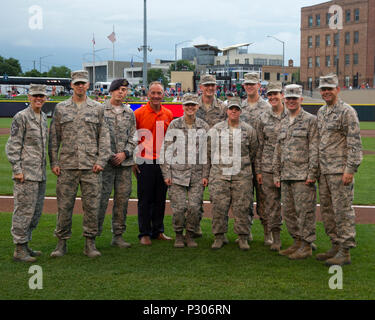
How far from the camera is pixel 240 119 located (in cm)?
694

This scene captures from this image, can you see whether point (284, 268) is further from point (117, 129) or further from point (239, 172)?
point (117, 129)

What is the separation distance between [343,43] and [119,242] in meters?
72.8

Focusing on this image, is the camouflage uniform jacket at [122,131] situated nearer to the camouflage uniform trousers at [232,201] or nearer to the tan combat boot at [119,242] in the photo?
the tan combat boot at [119,242]

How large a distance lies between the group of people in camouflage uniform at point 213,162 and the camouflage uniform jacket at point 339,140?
1 centimetres

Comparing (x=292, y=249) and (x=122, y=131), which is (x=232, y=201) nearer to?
(x=292, y=249)

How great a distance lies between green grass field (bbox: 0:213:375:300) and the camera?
4.84m

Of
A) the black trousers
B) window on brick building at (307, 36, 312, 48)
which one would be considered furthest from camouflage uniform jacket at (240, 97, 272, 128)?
window on brick building at (307, 36, 312, 48)

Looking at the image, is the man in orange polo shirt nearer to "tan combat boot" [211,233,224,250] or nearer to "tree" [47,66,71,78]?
"tan combat boot" [211,233,224,250]

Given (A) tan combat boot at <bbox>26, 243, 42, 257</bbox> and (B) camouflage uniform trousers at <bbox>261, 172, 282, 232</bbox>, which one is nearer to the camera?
(A) tan combat boot at <bbox>26, 243, 42, 257</bbox>

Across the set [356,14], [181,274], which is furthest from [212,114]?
[356,14]

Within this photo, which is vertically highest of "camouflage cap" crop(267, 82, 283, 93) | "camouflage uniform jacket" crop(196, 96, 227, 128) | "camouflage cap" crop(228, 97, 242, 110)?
"camouflage cap" crop(267, 82, 283, 93)

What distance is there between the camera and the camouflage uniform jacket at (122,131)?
6.66 meters

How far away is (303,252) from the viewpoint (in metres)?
6.15

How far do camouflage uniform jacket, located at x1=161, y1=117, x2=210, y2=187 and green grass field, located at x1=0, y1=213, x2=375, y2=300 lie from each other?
1.01 metres
